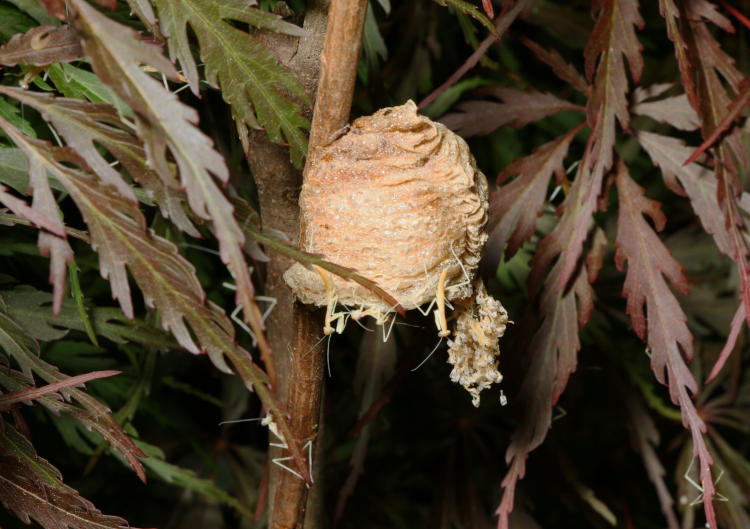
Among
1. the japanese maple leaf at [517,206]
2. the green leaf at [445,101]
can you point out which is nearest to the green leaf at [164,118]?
the japanese maple leaf at [517,206]

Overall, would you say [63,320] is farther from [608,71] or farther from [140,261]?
[608,71]

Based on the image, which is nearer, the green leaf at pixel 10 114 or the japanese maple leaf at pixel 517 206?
the green leaf at pixel 10 114

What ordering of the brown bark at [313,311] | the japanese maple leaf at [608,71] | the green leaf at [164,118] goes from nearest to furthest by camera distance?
the green leaf at [164,118]
the brown bark at [313,311]
the japanese maple leaf at [608,71]

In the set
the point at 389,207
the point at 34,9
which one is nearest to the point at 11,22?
the point at 34,9

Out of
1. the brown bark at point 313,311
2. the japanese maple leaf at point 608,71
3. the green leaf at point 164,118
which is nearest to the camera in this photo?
the green leaf at point 164,118

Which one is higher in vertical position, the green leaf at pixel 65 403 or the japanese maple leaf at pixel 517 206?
the japanese maple leaf at pixel 517 206

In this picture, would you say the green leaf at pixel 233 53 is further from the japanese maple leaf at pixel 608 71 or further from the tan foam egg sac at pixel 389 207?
the japanese maple leaf at pixel 608 71
